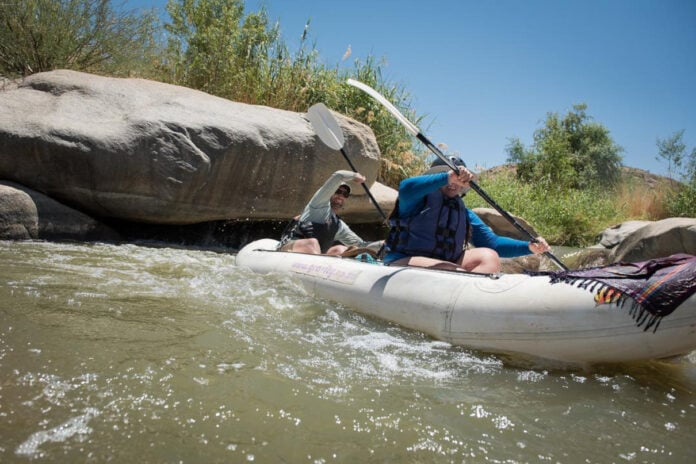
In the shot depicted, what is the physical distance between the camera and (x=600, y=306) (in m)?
2.09

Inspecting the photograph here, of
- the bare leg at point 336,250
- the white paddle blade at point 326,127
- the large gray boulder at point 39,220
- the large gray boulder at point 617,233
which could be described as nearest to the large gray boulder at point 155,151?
the large gray boulder at point 39,220

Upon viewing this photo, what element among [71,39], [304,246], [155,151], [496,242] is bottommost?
[304,246]

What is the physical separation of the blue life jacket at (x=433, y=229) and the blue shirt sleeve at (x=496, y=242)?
12.1 inches

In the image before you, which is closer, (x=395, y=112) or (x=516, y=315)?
(x=516, y=315)

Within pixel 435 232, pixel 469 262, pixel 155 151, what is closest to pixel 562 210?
pixel 469 262

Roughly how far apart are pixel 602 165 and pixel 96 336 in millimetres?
21950

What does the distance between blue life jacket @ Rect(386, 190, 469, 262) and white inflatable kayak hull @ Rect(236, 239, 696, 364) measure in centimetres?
24

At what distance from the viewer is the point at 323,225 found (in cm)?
443

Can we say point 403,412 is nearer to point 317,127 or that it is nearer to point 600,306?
point 600,306

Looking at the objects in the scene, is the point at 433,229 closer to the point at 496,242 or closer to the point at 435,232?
the point at 435,232

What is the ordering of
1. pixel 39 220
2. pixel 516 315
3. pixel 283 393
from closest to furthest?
1. pixel 283 393
2. pixel 516 315
3. pixel 39 220

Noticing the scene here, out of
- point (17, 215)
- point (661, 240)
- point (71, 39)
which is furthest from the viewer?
point (71, 39)

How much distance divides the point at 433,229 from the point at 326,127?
7.49ft

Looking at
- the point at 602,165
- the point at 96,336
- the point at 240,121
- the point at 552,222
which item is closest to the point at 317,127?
the point at 240,121
